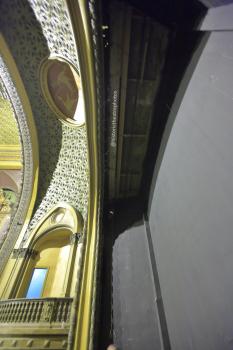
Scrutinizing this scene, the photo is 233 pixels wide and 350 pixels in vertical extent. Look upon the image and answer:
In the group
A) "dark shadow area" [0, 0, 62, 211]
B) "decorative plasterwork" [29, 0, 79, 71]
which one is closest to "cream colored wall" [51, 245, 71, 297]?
"dark shadow area" [0, 0, 62, 211]

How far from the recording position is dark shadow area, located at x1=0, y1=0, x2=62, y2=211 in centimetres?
334

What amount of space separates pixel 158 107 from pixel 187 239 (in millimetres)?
1391

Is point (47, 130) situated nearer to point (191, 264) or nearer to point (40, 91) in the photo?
point (40, 91)

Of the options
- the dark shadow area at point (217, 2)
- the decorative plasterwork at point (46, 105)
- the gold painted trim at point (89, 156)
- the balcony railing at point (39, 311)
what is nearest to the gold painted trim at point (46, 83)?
the decorative plasterwork at point (46, 105)

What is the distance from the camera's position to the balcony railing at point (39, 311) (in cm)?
278

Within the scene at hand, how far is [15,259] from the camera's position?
4078 mm

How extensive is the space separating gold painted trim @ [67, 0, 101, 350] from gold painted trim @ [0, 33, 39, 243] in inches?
109

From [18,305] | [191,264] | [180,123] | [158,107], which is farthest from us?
[18,305]

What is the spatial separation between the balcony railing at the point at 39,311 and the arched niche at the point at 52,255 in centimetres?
50

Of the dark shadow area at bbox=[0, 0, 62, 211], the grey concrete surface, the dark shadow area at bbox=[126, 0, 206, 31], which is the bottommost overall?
the grey concrete surface

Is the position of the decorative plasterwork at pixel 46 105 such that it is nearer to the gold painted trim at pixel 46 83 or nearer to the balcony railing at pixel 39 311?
the gold painted trim at pixel 46 83

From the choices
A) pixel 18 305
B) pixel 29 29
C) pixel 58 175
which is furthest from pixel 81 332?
pixel 29 29

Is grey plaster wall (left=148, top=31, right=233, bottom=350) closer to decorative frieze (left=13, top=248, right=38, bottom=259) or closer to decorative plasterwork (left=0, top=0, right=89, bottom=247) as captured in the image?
decorative plasterwork (left=0, top=0, right=89, bottom=247)

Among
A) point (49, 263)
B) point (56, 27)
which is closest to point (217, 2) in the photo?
point (56, 27)
